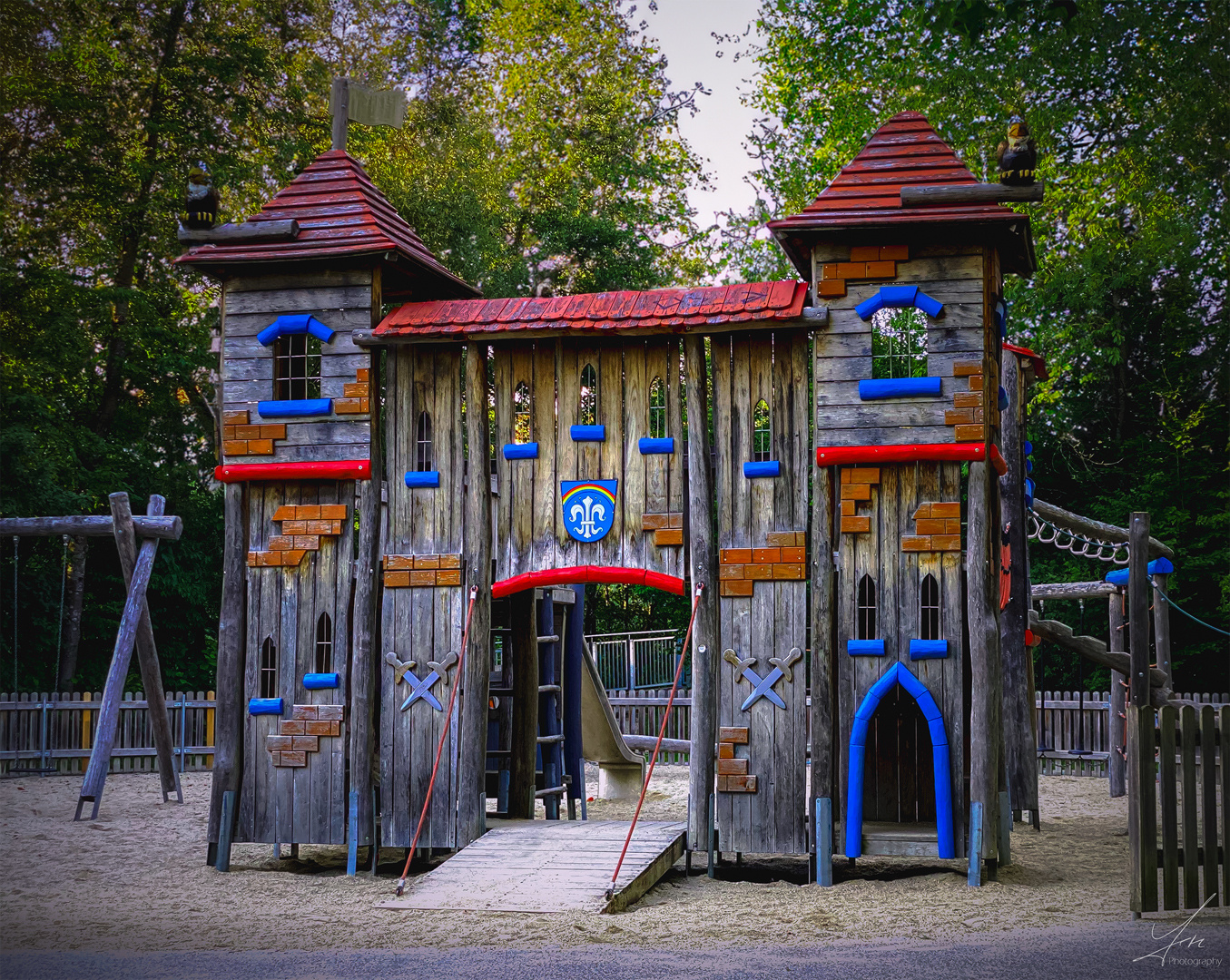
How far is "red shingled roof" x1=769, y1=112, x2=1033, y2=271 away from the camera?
9.61 meters

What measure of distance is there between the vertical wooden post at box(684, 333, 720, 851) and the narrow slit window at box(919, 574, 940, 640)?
5.22ft

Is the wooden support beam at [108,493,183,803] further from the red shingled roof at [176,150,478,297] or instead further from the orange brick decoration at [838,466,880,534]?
the orange brick decoration at [838,466,880,534]

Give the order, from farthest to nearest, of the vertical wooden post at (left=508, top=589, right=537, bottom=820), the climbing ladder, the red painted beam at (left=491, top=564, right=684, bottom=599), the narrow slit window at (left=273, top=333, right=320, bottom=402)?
1. the climbing ladder
2. the vertical wooden post at (left=508, top=589, right=537, bottom=820)
3. the narrow slit window at (left=273, top=333, right=320, bottom=402)
4. the red painted beam at (left=491, top=564, right=684, bottom=599)

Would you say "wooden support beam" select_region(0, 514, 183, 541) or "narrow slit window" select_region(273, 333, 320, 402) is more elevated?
"narrow slit window" select_region(273, 333, 320, 402)

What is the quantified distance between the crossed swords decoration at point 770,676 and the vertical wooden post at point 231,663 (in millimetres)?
4187

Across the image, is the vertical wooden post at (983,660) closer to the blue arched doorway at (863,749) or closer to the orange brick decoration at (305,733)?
the blue arched doorway at (863,749)

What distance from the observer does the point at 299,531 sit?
10.7m

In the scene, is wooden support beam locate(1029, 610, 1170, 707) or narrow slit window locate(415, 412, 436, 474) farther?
wooden support beam locate(1029, 610, 1170, 707)

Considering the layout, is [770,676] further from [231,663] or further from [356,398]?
[231,663]

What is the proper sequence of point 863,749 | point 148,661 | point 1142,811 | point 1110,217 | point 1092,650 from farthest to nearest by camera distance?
point 1110,217
point 148,661
point 1092,650
point 863,749
point 1142,811

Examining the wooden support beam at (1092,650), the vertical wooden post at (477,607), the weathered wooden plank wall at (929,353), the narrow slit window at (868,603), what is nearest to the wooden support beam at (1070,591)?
the wooden support beam at (1092,650)

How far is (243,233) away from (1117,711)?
11.8m

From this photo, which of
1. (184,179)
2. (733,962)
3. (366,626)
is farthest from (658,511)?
(184,179)

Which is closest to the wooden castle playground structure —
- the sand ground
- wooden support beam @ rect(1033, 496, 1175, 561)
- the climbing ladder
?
the sand ground
